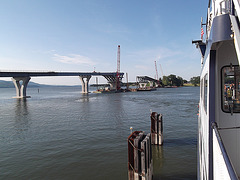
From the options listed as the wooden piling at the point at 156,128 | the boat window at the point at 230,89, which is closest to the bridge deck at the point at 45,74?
the wooden piling at the point at 156,128

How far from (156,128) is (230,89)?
375 inches

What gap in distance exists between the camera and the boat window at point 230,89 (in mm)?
4199

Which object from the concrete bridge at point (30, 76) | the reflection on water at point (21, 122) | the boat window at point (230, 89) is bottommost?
the reflection on water at point (21, 122)

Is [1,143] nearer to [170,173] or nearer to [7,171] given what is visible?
[7,171]

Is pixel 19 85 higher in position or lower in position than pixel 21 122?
higher

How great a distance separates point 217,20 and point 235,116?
2.42 metres

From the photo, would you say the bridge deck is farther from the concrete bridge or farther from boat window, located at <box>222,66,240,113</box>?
boat window, located at <box>222,66,240,113</box>

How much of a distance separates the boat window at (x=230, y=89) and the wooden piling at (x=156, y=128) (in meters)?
9.12

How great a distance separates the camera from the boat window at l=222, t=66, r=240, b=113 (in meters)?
4.20

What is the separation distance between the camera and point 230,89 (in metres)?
4.36

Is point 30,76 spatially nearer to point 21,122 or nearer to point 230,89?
point 21,122

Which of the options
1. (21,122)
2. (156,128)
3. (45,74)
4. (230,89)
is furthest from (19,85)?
(230,89)

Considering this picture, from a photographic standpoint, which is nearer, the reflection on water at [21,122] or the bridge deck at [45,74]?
the reflection on water at [21,122]

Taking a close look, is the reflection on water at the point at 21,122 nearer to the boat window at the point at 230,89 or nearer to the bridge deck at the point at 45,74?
the boat window at the point at 230,89
